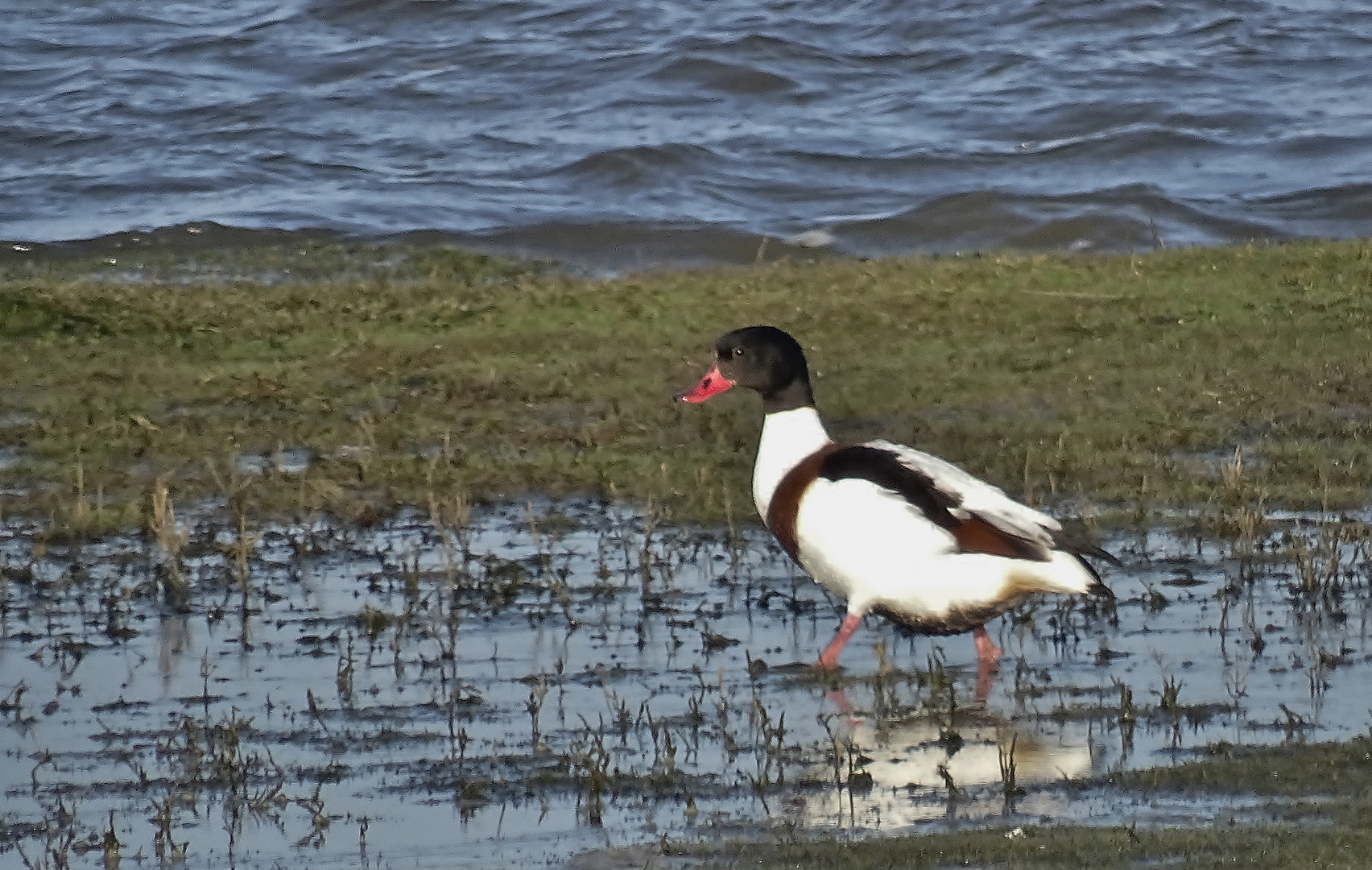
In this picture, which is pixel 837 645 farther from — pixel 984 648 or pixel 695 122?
pixel 695 122

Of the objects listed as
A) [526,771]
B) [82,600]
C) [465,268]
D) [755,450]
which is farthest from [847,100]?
[526,771]

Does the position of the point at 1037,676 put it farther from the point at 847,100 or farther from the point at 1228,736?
the point at 847,100

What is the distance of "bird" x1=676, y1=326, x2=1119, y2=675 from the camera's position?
20.2 feet

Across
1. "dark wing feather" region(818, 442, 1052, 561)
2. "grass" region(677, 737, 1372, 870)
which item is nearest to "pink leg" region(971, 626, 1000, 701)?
"dark wing feather" region(818, 442, 1052, 561)

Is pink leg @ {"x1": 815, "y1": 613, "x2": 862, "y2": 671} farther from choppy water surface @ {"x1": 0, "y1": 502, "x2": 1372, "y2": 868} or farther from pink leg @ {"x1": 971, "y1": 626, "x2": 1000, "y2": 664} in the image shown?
pink leg @ {"x1": 971, "y1": 626, "x2": 1000, "y2": 664}

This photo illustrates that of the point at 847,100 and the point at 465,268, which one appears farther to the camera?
the point at 847,100

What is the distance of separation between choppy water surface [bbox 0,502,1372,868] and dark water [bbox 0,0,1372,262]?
9627 mm

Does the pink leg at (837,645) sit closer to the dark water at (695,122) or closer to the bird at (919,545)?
the bird at (919,545)

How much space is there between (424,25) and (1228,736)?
749 inches

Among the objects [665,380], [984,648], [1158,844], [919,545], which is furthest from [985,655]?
[665,380]

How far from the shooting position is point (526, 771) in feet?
16.9

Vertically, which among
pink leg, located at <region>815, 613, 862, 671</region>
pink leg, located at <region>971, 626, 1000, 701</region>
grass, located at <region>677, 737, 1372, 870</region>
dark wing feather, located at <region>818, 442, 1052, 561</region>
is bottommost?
pink leg, located at <region>971, 626, 1000, 701</region>

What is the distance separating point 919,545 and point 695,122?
1486cm

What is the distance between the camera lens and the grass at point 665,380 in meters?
8.52
